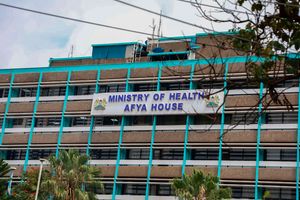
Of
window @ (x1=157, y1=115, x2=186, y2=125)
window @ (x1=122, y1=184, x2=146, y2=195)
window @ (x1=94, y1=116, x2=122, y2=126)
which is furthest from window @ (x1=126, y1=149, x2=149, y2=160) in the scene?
window @ (x1=94, y1=116, x2=122, y2=126)

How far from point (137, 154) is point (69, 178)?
15237 mm

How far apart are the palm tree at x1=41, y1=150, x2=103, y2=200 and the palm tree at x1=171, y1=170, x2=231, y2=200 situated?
7.34m

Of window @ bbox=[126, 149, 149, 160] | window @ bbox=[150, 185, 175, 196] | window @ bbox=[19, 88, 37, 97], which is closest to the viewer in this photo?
window @ bbox=[150, 185, 175, 196]

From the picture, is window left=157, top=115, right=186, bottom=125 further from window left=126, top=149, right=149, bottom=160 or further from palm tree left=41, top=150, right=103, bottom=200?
palm tree left=41, top=150, right=103, bottom=200

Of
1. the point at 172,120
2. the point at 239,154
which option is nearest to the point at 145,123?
the point at 172,120

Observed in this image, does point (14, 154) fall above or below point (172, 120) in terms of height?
below

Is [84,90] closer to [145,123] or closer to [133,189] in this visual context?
[145,123]

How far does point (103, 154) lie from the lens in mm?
60875

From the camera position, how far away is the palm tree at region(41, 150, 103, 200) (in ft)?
144

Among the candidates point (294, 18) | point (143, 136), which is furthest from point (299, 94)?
point (294, 18)

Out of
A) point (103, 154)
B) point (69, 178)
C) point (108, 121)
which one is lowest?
point (69, 178)

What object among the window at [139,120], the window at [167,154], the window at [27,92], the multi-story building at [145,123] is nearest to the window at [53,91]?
the multi-story building at [145,123]

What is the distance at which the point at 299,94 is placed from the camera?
52656mm

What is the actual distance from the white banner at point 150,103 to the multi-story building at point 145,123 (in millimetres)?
95
